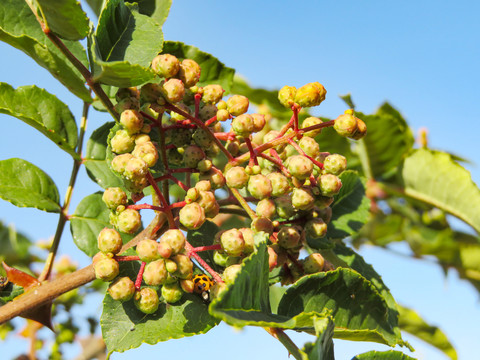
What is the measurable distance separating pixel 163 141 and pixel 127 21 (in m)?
0.34

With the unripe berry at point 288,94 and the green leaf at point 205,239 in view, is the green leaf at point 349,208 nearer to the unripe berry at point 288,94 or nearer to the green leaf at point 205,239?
the green leaf at point 205,239

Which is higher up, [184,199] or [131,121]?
[131,121]

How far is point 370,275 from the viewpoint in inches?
69.2

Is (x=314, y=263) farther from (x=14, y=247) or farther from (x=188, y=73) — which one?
(x=14, y=247)

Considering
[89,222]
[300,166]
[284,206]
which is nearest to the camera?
[300,166]

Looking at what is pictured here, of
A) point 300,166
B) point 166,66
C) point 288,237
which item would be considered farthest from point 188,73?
point 288,237

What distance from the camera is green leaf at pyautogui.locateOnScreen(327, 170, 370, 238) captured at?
5.84ft

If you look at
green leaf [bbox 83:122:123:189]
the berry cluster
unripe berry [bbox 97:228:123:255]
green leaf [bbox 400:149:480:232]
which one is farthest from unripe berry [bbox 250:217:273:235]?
green leaf [bbox 400:149:480:232]

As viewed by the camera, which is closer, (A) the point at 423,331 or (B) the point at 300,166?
(B) the point at 300,166

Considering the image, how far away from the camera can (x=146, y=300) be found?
1.26m

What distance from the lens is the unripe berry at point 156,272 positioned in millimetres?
1205

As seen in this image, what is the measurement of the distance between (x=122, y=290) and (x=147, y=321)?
0.13 meters

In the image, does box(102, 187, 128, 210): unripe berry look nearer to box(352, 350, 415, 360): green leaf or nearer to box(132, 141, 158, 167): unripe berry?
box(132, 141, 158, 167): unripe berry

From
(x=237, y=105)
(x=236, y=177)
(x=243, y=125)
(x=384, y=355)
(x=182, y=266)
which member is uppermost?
(x=237, y=105)
